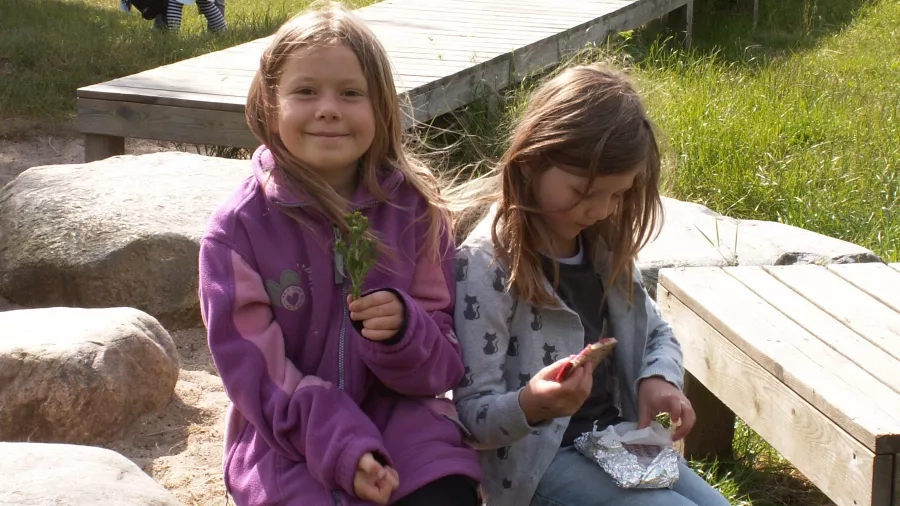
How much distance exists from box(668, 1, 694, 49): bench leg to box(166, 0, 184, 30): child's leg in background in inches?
165

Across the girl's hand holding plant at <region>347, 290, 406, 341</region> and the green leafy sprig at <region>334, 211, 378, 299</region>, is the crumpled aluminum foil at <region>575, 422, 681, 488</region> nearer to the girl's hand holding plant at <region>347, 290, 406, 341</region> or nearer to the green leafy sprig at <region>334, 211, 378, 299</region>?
the girl's hand holding plant at <region>347, 290, 406, 341</region>

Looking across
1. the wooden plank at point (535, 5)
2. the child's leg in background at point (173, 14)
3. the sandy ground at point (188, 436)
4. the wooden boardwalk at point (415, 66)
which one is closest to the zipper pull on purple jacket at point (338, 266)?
the sandy ground at point (188, 436)

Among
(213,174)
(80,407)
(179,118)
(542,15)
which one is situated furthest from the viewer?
(542,15)

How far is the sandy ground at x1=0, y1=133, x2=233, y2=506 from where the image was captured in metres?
3.00

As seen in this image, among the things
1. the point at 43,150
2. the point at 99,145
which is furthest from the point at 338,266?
the point at 43,150

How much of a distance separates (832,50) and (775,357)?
692 cm

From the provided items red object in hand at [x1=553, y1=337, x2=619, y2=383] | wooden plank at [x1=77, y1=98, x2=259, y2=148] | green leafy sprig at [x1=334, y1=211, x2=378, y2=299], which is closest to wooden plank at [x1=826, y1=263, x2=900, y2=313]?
red object in hand at [x1=553, y1=337, x2=619, y2=383]

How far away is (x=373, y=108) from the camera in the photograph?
2240mm

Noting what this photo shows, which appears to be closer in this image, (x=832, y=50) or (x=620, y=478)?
(x=620, y=478)

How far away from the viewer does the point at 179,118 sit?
5.11 meters

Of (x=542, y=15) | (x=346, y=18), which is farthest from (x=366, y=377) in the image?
(x=542, y=15)

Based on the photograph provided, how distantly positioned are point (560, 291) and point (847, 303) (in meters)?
1.01

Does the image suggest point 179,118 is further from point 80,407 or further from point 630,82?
point 630,82

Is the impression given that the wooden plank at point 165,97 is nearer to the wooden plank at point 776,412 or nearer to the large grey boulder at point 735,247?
the large grey boulder at point 735,247
